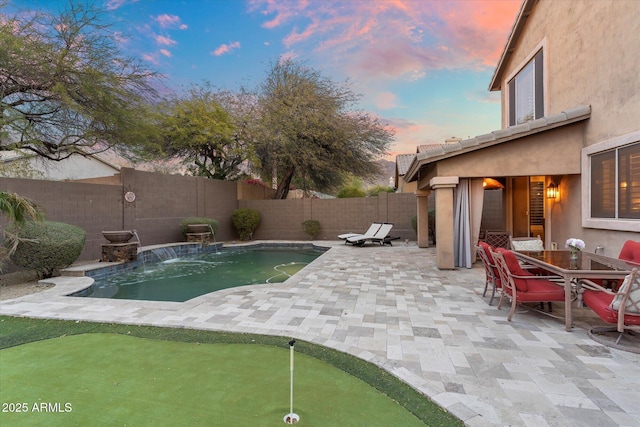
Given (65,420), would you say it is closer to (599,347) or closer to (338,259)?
(599,347)

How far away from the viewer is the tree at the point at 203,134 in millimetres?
15820

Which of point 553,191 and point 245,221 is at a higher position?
point 553,191

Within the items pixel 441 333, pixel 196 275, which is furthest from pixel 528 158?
pixel 196 275

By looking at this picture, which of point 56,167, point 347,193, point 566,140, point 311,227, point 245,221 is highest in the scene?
point 56,167

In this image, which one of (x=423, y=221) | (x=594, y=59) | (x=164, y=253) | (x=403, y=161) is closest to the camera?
(x=594, y=59)

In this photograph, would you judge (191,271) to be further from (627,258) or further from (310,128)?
(310,128)

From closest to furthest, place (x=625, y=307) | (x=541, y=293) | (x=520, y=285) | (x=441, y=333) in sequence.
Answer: (x=625, y=307)
(x=441, y=333)
(x=541, y=293)
(x=520, y=285)

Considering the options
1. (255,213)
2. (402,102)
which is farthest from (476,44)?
(255,213)

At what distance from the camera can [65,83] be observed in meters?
8.44

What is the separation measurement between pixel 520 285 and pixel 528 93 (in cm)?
731

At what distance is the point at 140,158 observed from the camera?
13289 mm

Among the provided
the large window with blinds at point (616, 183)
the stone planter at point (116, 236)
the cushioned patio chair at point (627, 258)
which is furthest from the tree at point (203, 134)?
the cushioned patio chair at point (627, 258)

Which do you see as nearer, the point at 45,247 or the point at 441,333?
the point at 441,333

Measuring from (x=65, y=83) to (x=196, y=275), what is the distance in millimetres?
6332
